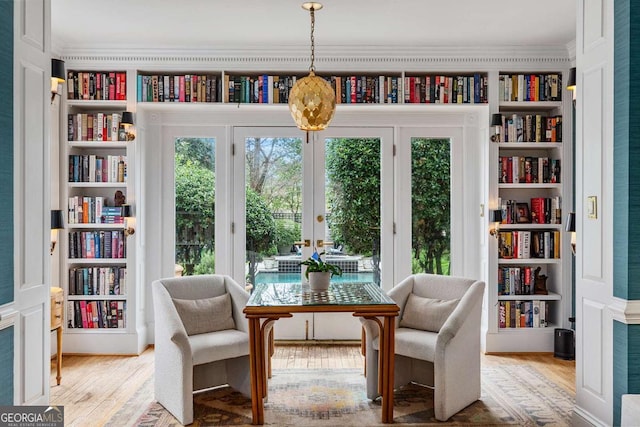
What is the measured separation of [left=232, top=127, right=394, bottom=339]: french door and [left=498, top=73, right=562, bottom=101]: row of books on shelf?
1159mm

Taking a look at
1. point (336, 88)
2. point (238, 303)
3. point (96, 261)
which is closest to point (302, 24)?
point (336, 88)

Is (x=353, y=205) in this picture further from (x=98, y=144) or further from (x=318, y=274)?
(x=98, y=144)

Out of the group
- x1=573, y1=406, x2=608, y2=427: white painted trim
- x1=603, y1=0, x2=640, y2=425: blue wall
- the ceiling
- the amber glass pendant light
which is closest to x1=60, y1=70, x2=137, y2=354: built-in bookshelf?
the ceiling

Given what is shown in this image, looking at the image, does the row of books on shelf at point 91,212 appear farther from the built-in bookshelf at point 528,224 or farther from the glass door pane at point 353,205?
the built-in bookshelf at point 528,224

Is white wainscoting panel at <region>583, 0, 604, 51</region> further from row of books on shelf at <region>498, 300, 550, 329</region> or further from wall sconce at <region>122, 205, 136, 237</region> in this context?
wall sconce at <region>122, 205, 136, 237</region>

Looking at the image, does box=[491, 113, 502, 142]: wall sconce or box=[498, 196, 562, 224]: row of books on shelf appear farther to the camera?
box=[498, 196, 562, 224]: row of books on shelf

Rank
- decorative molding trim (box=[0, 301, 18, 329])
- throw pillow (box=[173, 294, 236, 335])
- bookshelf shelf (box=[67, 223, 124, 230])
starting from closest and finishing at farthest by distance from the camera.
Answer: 1. decorative molding trim (box=[0, 301, 18, 329])
2. throw pillow (box=[173, 294, 236, 335])
3. bookshelf shelf (box=[67, 223, 124, 230])

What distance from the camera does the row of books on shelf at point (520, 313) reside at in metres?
5.11

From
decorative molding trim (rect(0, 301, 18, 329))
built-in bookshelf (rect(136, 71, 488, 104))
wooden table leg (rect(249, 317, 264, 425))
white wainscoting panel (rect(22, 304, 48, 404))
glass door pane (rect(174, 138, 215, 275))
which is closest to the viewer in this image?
decorative molding trim (rect(0, 301, 18, 329))

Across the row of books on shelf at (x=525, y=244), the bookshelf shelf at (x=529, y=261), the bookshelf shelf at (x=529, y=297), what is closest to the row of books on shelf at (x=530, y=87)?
the row of books on shelf at (x=525, y=244)

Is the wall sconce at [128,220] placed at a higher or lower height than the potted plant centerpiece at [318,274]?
higher

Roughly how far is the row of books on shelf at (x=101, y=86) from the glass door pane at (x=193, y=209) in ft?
2.34

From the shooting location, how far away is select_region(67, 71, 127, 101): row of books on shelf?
5000 mm

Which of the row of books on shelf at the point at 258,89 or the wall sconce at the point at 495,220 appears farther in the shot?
the row of books on shelf at the point at 258,89
